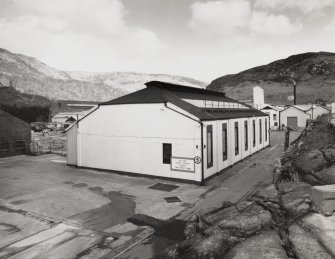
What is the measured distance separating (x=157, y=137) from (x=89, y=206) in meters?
7.16

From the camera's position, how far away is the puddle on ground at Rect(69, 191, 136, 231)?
12156mm

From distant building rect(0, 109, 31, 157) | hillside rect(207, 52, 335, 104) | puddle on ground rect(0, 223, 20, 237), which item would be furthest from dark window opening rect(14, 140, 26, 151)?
hillside rect(207, 52, 335, 104)

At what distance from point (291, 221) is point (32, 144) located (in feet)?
101

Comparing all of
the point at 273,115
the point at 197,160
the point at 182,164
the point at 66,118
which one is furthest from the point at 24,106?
the point at 197,160

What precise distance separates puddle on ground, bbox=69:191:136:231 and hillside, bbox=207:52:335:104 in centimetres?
10933

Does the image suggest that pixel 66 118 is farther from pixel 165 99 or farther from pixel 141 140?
pixel 165 99

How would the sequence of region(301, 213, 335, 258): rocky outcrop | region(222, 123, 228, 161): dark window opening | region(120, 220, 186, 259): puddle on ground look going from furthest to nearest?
region(222, 123, 228, 161): dark window opening < region(120, 220, 186, 259): puddle on ground < region(301, 213, 335, 258): rocky outcrop

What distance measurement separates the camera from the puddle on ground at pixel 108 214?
39.9ft

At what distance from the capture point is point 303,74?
142 metres

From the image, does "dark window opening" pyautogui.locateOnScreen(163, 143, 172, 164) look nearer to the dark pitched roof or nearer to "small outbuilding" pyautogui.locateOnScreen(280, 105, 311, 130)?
the dark pitched roof

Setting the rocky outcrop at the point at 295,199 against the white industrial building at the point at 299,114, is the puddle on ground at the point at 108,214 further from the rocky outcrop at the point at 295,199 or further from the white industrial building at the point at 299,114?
the white industrial building at the point at 299,114

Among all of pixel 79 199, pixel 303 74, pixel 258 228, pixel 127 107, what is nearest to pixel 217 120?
pixel 127 107

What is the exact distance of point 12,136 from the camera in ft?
102

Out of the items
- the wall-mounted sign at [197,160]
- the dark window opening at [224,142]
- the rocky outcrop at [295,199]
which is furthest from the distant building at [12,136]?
the rocky outcrop at [295,199]
